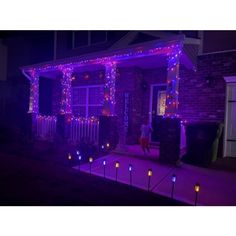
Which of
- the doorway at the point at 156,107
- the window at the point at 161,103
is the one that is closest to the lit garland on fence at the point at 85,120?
the doorway at the point at 156,107

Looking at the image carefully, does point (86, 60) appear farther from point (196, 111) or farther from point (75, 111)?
point (196, 111)

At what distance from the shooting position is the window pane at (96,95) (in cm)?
844

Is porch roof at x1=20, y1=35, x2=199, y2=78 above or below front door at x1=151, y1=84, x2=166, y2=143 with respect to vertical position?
above

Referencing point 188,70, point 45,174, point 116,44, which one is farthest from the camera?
point 116,44

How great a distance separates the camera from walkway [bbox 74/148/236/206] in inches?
143

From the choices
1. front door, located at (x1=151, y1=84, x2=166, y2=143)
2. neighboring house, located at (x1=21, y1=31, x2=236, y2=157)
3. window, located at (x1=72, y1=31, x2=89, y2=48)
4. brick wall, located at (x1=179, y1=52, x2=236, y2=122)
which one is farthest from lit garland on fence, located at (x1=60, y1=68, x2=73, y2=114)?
brick wall, located at (x1=179, y1=52, x2=236, y2=122)

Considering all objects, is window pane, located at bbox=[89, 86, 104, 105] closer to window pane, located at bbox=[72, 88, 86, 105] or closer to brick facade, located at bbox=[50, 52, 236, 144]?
window pane, located at bbox=[72, 88, 86, 105]

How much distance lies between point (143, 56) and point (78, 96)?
3.99 m

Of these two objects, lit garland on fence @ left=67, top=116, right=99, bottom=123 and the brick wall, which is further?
lit garland on fence @ left=67, top=116, right=99, bottom=123

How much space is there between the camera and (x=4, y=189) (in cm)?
389

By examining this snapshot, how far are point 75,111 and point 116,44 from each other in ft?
10.8

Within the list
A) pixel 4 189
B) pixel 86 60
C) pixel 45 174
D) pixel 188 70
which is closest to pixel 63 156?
pixel 45 174

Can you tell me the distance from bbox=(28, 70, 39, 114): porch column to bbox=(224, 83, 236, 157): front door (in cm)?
652

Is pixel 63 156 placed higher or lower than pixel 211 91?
lower
